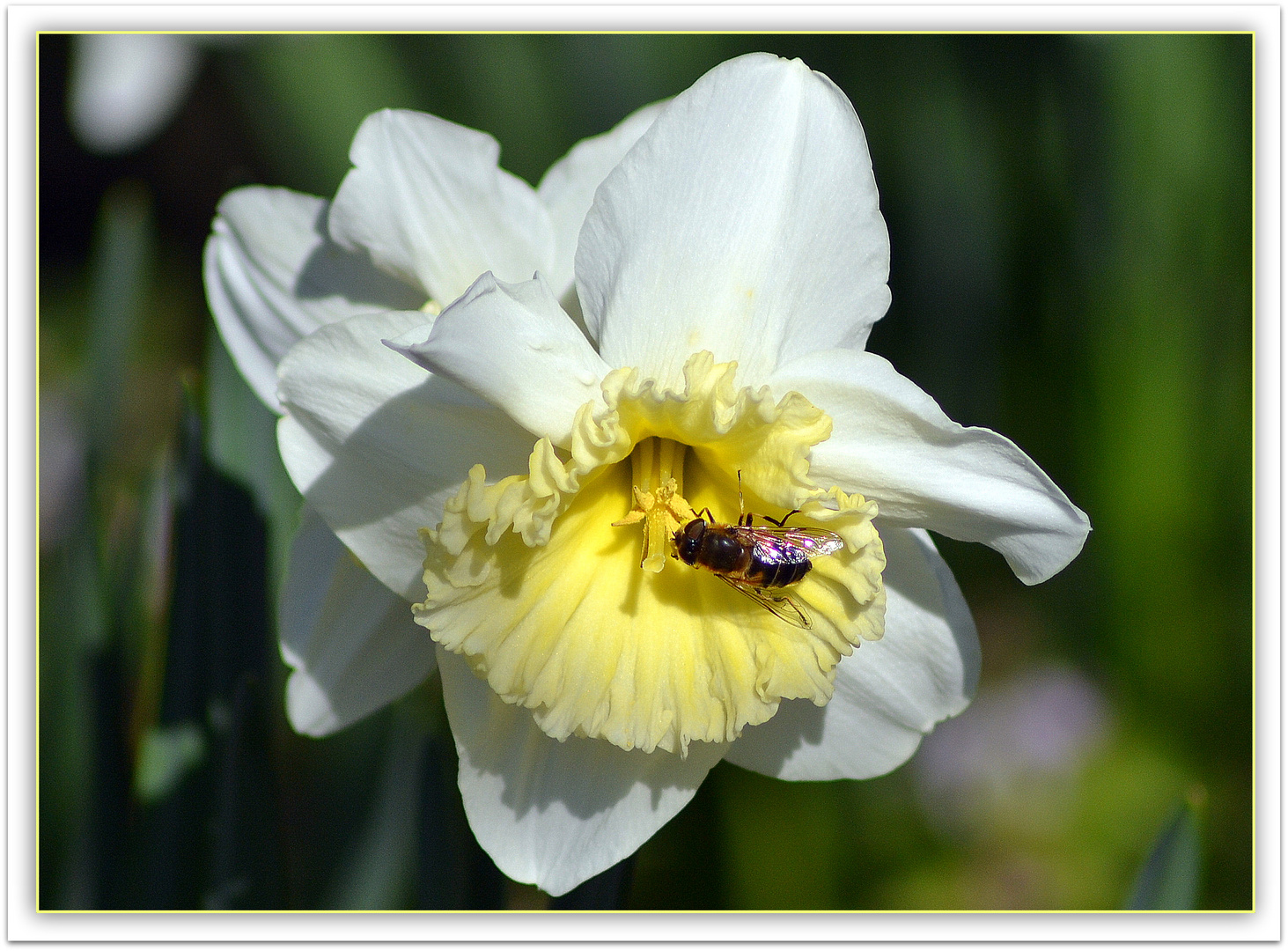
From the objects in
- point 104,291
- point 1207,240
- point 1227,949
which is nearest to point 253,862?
point 104,291

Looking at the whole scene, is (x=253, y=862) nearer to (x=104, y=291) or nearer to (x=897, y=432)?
(x=104, y=291)

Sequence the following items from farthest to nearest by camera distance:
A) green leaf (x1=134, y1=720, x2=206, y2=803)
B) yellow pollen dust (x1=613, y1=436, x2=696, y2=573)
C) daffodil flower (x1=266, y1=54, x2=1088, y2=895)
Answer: green leaf (x1=134, y1=720, x2=206, y2=803) → yellow pollen dust (x1=613, y1=436, x2=696, y2=573) → daffodil flower (x1=266, y1=54, x2=1088, y2=895)

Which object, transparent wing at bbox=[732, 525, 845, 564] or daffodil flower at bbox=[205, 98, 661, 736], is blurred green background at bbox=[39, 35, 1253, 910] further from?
transparent wing at bbox=[732, 525, 845, 564]

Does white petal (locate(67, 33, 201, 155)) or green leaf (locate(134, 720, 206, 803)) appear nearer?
green leaf (locate(134, 720, 206, 803))

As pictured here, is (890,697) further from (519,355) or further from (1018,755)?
(1018,755)

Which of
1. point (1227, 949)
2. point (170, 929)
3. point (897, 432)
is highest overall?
point (897, 432)

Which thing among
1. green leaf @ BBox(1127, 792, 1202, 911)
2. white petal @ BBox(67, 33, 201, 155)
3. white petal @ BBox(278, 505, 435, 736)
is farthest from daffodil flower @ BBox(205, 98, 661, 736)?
green leaf @ BBox(1127, 792, 1202, 911)

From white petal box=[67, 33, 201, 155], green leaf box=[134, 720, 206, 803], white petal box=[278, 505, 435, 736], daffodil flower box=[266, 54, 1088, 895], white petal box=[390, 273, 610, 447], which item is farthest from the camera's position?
white petal box=[67, 33, 201, 155]
